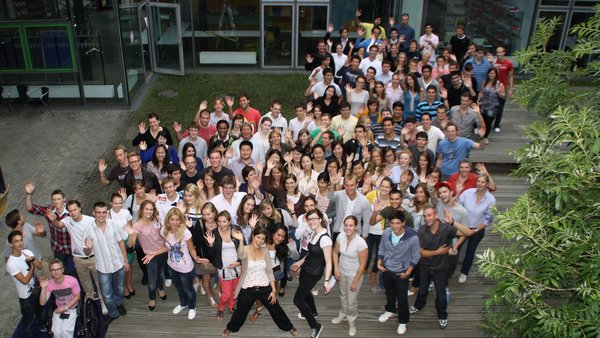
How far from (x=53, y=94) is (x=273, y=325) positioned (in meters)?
10.5

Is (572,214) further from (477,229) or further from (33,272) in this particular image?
(33,272)

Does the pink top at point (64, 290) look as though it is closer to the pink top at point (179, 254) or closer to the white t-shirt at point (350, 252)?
the pink top at point (179, 254)

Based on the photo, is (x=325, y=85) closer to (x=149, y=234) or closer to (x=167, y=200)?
(x=167, y=200)

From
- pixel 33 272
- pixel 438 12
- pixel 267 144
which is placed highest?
pixel 438 12

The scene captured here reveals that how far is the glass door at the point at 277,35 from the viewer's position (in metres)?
18.3

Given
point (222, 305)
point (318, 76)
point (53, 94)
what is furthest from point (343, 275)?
point (53, 94)

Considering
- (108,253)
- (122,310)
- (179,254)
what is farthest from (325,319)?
(108,253)

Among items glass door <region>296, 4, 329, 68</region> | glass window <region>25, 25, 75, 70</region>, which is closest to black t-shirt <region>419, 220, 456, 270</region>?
glass window <region>25, 25, 75, 70</region>

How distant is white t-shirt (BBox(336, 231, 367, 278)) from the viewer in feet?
25.0

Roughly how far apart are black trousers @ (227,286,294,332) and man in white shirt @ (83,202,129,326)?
1.74 meters

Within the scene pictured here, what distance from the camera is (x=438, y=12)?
1834cm

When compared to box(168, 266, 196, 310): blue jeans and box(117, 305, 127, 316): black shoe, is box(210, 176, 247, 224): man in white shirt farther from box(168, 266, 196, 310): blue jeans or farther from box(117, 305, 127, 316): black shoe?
box(117, 305, 127, 316): black shoe

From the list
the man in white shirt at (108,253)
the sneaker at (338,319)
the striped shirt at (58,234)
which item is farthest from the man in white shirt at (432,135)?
→ the striped shirt at (58,234)

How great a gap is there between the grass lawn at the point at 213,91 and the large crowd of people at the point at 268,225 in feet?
17.3
